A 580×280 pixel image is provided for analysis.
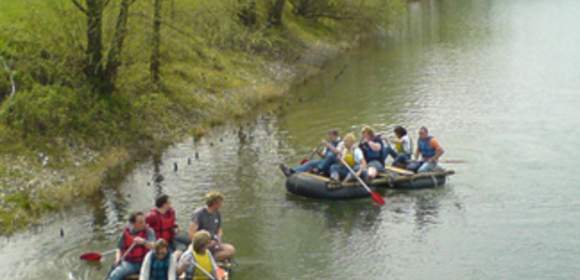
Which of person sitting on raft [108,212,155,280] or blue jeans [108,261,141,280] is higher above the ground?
person sitting on raft [108,212,155,280]

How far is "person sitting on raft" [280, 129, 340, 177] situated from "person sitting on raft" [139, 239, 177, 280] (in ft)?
27.3

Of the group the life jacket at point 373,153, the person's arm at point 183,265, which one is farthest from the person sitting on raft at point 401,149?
the person's arm at point 183,265

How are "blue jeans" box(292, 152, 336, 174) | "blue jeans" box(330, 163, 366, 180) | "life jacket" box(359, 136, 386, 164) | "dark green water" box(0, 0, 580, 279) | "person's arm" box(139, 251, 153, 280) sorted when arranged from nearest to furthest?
"person's arm" box(139, 251, 153, 280) → "dark green water" box(0, 0, 580, 279) → "blue jeans" box(330, 163, 366, 180) → "blue jeans" box(292, 152, 336, 174) → "life jacket" box(359, 136, 386, 164)

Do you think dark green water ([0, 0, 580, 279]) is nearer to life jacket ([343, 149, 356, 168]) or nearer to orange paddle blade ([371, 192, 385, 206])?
orange paddle blade ([371, 192, 385, 206])

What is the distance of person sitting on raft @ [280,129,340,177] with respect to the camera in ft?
67.9

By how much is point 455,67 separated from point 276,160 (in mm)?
19081

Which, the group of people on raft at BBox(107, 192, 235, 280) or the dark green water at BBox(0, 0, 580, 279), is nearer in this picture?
the group of people on raft at BBox(107, 192, 235, 280)

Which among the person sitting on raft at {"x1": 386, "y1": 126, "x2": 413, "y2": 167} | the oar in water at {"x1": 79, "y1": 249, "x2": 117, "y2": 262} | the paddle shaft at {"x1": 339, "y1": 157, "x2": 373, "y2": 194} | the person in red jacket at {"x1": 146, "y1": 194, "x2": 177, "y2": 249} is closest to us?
the person in red jacket at {"x1": 146, "y1": 194, "x2": 177, "y2": 249}

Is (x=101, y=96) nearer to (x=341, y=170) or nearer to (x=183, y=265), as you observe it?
(x=341, y=170)

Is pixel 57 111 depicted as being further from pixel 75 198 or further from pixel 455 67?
pixel 455 67

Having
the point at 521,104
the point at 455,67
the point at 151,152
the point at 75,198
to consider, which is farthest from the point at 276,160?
the point at 455,67

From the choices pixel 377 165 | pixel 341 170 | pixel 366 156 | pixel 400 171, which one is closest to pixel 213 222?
pixel 341 170

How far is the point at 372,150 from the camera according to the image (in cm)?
2138

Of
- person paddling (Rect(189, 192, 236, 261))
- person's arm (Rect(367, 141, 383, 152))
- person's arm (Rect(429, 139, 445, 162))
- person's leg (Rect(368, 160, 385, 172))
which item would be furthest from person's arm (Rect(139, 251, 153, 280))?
person's arm (Rect(429, 139, 445, 162))
